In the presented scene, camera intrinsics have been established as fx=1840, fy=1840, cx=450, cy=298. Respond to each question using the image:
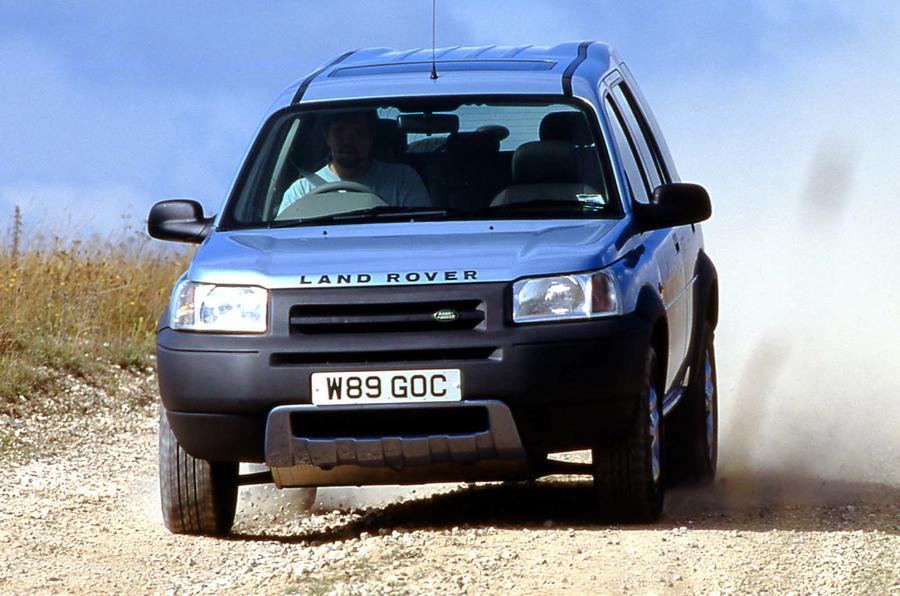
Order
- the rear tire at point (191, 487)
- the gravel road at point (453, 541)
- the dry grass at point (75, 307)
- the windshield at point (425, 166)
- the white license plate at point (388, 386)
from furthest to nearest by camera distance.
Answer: the dry grass at point (75, 307)
the windshield at point (425, 166)
the rear tire at point (191, 487)
the white license plate at point (388, 386)
the gravel road at point (453, 541)

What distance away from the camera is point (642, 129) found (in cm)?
909

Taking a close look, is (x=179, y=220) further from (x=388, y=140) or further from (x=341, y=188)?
(x=388, y=140)

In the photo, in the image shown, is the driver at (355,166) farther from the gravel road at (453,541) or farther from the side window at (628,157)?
the gravel road at (453,541)

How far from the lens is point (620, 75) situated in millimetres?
8969

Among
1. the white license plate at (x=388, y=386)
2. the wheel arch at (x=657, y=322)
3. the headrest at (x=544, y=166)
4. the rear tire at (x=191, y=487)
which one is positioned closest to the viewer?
the white license plate at (x=388, y=386)

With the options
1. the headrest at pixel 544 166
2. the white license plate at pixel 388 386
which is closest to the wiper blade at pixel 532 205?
the headrest at pixel 544 166

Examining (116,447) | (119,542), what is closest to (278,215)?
(119,542)

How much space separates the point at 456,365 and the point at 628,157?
1879 millimetres

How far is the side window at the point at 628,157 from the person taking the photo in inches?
306

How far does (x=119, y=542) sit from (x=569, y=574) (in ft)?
7.53

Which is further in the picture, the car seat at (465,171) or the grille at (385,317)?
the car seat at (465,171)

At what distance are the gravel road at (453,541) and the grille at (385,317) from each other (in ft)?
2.54

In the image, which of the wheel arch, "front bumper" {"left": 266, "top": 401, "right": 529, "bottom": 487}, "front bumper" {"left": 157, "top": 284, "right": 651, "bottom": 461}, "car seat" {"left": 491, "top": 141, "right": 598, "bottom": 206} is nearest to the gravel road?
"front bumper" {"left": 266, "top": 401, "right": 529, "bottom": 487}

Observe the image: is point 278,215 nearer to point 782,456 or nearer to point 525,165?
point 525,165
